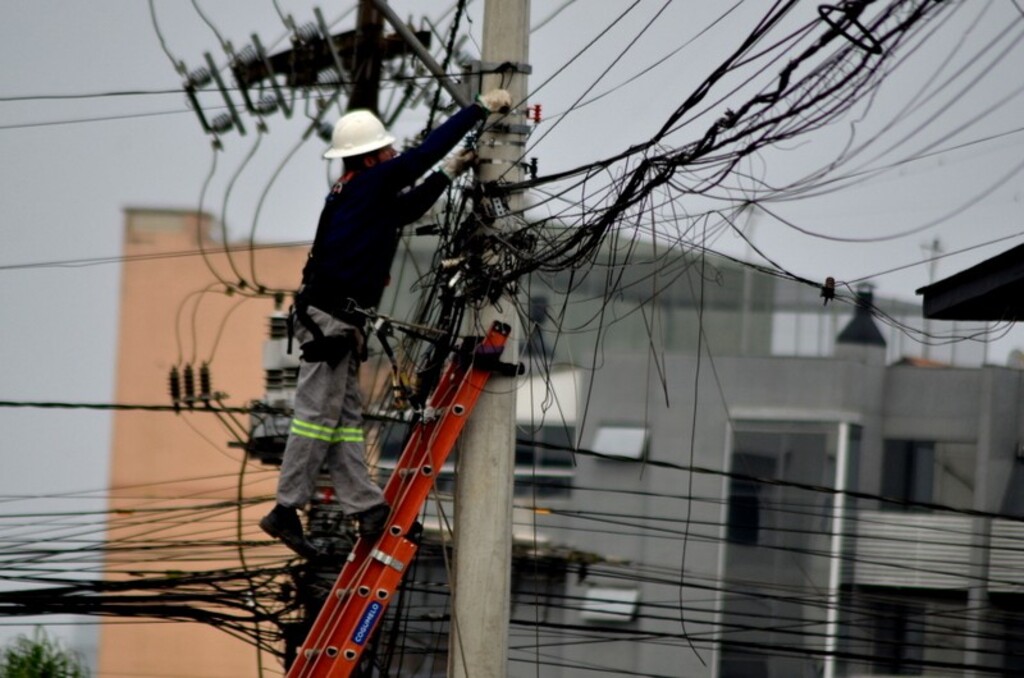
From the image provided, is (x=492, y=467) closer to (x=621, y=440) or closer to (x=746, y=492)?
(x=746, y=492)

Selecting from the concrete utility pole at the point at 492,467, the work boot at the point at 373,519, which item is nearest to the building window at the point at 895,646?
the concrete utility pole at the point at 492,467

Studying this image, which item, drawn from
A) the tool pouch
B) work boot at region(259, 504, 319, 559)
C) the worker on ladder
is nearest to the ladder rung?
the worker on ladder

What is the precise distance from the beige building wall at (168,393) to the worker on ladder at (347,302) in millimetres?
21408

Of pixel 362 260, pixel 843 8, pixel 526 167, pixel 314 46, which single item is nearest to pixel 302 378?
pixel 362 260

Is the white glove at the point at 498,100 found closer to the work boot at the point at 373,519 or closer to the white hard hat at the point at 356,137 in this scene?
the white hard hat at the point at 356,137

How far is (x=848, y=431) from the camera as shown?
2575 centimetres

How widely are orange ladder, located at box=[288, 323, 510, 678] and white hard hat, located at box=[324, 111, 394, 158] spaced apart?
1.14 m

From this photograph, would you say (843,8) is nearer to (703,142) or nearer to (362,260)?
(703,142)

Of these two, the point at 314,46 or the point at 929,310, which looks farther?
the point at 314,46

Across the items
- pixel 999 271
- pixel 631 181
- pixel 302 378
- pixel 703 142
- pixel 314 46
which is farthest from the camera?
pixel 314 46

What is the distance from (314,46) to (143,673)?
65.5 ft

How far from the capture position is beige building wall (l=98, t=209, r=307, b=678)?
98.3 ft

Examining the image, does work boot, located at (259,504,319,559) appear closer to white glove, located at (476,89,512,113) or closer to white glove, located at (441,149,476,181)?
white glove, located at (441,149,476,181)

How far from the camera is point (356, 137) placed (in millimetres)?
7949
